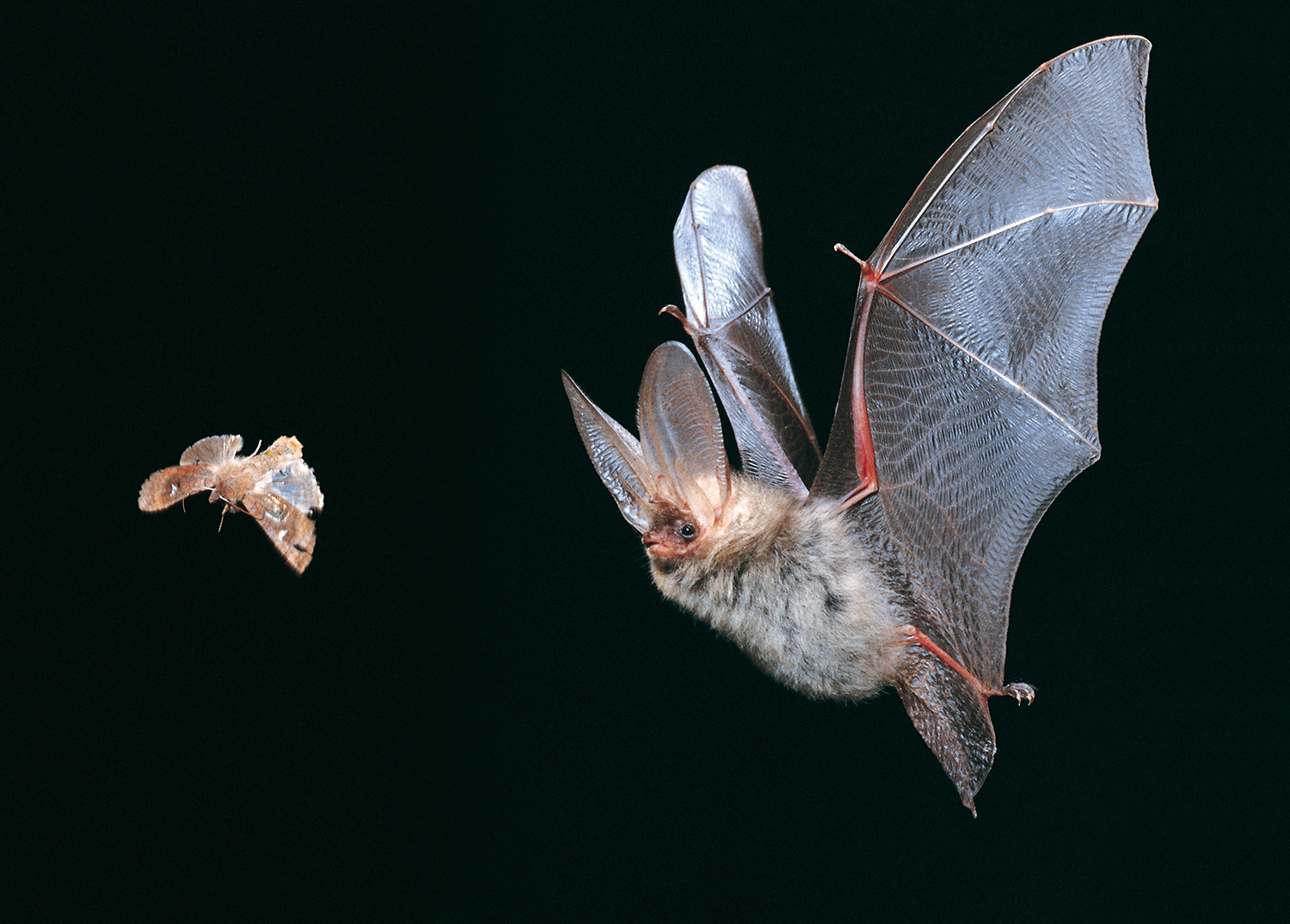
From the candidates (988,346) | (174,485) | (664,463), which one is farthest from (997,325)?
(174,485)

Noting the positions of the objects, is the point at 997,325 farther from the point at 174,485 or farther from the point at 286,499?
the point at 174,485

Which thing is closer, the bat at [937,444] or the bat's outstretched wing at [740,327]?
the bat at [937,444]

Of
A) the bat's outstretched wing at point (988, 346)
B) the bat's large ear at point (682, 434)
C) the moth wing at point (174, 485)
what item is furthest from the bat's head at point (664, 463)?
the moth wing at point (174, 485)

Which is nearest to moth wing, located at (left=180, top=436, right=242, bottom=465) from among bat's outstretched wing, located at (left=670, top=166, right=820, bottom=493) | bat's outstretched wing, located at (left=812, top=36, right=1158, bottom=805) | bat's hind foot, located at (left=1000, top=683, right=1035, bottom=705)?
bat's outstretched wing, located at (left=670, top=166, right=820, bottom=493)

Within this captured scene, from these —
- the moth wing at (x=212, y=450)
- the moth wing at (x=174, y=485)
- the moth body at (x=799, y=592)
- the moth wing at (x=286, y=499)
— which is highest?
the moth wing at (x=212, y=450)

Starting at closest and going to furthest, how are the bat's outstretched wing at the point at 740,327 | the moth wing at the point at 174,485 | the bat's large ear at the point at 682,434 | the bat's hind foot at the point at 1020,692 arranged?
the bat's large ear at the point at 682,434, the moth wing at the point at 174,485, the bat's hind foot at the point at 1020,692, the bat's outstretched wing at the point at 740,327

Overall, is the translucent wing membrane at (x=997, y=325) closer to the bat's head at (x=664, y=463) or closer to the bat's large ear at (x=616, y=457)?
the bat's head at (x=664, y=463)

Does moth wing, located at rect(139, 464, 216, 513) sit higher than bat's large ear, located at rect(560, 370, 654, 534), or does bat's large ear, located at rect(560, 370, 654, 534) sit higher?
moth wing, located at rect(139, 464, 216, 513)

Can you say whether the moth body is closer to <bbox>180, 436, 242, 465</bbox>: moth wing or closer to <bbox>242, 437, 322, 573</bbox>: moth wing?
<bbox>242, 437, 322, 573</bbox>: moth wing
